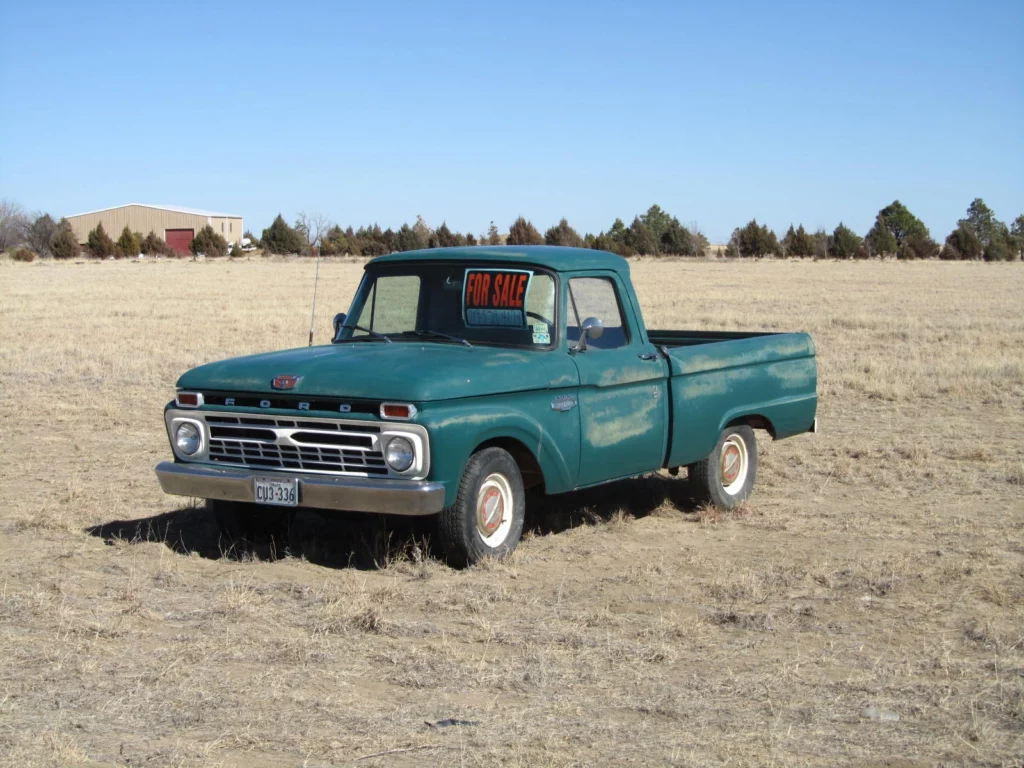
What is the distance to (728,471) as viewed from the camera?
28.9 ft

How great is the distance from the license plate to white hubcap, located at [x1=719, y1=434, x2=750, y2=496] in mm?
3420

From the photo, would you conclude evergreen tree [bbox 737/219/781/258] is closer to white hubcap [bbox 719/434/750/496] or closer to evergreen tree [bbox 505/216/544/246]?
evergreen tree [bbox 505/216/544/246]

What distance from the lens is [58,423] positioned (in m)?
12.4

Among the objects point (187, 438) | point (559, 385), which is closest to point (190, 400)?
point (187, 438)

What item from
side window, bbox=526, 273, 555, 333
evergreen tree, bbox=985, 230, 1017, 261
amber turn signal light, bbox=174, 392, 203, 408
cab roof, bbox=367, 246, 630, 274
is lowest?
amber turn signal light, bbox=174, 392, 203, 408

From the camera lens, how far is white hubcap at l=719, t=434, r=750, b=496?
28.8 ft

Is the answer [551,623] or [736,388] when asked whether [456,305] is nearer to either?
[736,388]

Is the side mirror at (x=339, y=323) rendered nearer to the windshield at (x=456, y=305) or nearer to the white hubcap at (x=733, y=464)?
the windshield at (x=456, y=305)

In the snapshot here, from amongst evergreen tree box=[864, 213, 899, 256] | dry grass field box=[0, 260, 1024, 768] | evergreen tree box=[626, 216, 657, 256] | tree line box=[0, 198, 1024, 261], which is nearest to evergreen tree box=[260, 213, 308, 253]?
tree line box=[0, 198, 1024, 261]

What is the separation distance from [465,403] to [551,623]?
131cm

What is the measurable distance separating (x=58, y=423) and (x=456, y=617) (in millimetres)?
7840

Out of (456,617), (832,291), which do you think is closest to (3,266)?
(832,291)

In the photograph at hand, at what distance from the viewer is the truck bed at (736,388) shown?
26.2 feet

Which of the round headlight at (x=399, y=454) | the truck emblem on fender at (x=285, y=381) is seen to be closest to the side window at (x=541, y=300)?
the round headlight at (x=399, y=454)
